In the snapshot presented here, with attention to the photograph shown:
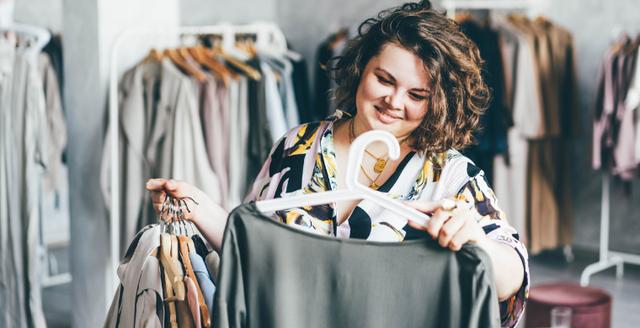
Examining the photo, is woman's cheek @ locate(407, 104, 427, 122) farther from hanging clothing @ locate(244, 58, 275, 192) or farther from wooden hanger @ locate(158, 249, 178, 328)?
hanging clothing @ locate(244, 58, 275, 192)

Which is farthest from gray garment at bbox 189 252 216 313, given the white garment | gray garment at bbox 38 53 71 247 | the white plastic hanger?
the white garment

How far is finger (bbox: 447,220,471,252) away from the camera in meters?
1.18

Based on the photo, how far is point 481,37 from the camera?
3.77 metres

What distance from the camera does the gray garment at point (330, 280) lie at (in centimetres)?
120

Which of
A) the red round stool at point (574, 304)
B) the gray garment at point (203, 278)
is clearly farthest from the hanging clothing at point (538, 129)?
the gray garment at point (203, 278)

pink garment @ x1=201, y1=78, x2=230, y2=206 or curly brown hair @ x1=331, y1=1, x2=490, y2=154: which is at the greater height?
curly brown hair @ x1=331, y1=1, x2=490, y2=154

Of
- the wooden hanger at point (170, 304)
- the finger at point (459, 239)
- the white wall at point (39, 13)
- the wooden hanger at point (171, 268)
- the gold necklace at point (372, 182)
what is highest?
the white wall at point (39, 13)

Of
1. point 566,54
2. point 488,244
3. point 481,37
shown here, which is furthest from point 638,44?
point 488,244

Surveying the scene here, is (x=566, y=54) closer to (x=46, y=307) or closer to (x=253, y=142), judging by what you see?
(x=253, y=142)

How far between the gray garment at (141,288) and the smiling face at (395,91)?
50 centimetres

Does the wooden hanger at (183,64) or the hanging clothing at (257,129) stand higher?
the wooden hanger at (183,64)

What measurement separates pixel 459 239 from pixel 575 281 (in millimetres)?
3302

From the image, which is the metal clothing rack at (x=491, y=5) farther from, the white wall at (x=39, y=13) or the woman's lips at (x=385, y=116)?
the woman's lips at (x=385, y=116)

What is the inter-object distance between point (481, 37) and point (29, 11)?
2585 mm
